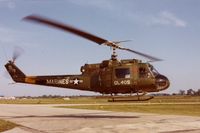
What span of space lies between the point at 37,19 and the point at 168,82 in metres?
12.8

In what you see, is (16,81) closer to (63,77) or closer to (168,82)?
(63,77)

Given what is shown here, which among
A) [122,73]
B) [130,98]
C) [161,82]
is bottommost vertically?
[130,98]

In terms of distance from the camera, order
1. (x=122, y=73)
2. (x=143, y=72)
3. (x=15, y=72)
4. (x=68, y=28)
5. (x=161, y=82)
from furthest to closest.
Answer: (x=15, y=72) → (x=122, y=73) → (x=143, y=72) → (x=161, y=82) → (x=68, y=28)

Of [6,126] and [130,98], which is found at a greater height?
[130,98]

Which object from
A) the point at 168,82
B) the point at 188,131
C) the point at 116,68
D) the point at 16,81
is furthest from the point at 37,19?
the point at 16,81

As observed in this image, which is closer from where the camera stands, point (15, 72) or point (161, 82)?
point (161, 82)

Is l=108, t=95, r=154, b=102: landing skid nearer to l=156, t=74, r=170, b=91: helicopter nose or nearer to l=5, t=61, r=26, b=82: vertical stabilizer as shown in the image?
l=156, t=74, r=170, b=91: helicopter nose

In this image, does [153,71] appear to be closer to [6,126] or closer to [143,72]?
[143,72]

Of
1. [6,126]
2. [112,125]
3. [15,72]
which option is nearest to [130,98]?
[112,125]

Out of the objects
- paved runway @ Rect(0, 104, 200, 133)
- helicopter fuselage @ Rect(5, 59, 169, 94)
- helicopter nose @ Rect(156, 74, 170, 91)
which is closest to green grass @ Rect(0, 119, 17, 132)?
paved runway @ Rect(0, 104, 200, 133)

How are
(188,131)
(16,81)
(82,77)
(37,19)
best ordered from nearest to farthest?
1. (37,19)
2. (188,131)
3. (82,77)
4. (16,81)

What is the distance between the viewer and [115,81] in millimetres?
23219

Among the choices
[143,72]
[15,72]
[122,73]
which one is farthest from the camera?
[15,72]

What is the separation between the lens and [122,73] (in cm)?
2320
